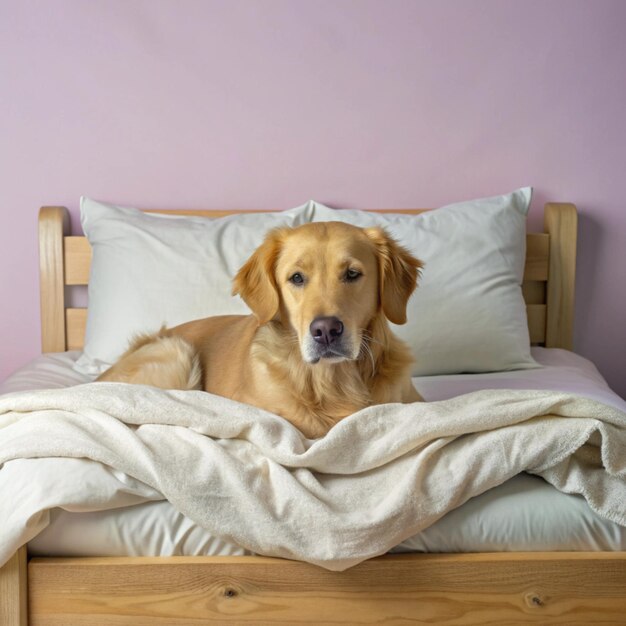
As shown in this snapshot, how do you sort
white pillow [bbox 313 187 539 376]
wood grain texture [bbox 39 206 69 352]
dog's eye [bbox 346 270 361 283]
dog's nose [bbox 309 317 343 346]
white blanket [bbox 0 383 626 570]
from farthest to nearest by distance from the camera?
wood grain texture [bbox 39 206 69 352] < white pillow [bbox 313 187 539 376] < dog's eye [bbox 346 270 361 283] < dog's nose [bbox 309 317 343 346] < white blanket [bbox 0 383 626 570]

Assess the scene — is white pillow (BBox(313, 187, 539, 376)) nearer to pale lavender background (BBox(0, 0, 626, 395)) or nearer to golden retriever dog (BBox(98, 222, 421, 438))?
pale lavender background (BBox(0, 0, 626, 395))

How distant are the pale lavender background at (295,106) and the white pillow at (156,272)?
0.29 metres

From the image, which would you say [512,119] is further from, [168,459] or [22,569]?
[22,569]

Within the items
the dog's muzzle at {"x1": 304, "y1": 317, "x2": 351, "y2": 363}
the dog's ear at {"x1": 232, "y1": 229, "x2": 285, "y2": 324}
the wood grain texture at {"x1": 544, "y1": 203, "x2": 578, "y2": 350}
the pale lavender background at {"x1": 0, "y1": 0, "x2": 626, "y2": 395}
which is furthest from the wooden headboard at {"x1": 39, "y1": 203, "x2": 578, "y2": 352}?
the dog's muzzle at {"x1": 304, "y1": 317, "x2": 351, "y2": 363}

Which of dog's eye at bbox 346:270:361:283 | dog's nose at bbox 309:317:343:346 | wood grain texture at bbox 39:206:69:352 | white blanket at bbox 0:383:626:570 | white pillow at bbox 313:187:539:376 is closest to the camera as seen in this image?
white blanket at bbox 0:383:626:570

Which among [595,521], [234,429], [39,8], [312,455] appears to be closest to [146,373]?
[234,429]

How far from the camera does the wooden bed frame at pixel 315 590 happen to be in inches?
64.5

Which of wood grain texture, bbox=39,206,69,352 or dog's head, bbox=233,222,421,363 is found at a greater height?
dog's head, bbox=233,222,421,363

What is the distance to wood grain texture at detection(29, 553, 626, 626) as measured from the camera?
5.38 feet

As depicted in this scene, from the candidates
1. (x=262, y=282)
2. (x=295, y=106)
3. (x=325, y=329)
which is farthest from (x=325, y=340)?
(x=295, y=106)

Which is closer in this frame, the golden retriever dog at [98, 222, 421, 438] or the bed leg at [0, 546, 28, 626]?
the bed leg at [0, 546, 28, 626]

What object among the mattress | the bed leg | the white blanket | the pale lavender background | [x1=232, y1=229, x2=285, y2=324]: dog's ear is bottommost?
the bed leg

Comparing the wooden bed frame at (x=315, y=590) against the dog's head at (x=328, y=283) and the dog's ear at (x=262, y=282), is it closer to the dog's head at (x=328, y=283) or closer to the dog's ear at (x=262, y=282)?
the dog's head at (x=328, y=283)

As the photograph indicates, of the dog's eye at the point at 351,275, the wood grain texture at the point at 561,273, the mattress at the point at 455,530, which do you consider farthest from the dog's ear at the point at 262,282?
the wood grain texture at the point at 561,273
